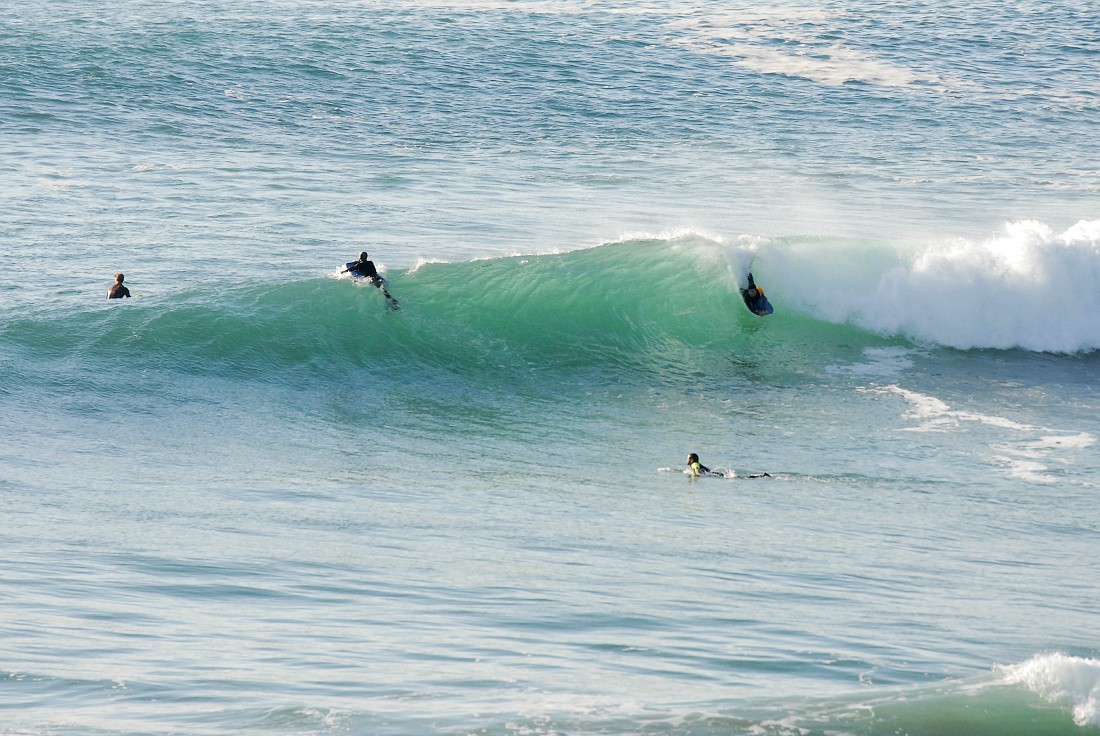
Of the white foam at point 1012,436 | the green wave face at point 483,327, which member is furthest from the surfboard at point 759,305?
the white foam at point 1012,436

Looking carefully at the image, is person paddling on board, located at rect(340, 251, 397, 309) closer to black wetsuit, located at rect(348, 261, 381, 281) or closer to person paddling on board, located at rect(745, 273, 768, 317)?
black wetsuit, located at rect(348, 261, 381, 281)

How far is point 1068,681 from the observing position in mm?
8141

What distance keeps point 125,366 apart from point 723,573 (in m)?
9.84

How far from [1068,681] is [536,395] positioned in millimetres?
9977

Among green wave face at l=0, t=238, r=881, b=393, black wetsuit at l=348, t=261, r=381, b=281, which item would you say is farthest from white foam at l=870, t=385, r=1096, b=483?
black wetsuit at l=348, t=261, r=381, b=281

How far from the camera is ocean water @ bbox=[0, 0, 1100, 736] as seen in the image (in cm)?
844

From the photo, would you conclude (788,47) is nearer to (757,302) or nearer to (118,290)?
(757,302)

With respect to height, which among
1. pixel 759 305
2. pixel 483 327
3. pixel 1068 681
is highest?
pixel 759 305

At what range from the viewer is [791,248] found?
21438mm

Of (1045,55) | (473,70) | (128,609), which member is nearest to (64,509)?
(128,609)

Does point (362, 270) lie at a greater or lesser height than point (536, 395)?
greater

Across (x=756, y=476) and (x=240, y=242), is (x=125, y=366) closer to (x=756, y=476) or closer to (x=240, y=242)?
(x=240, y=242)

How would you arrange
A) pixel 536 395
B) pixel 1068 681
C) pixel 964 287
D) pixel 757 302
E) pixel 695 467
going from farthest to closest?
pixel 964 287, pixel 757 302, pixel 536 395, pixel 695 467, pixel 1068 681

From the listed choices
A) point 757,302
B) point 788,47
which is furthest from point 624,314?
point 788,47
